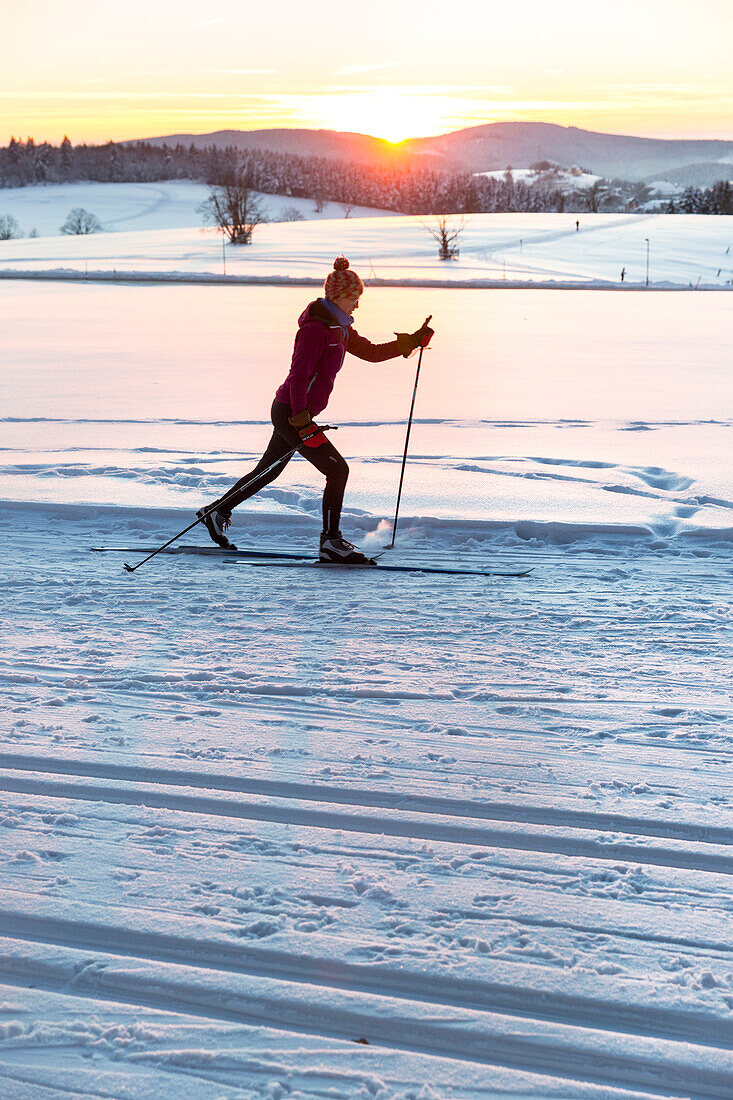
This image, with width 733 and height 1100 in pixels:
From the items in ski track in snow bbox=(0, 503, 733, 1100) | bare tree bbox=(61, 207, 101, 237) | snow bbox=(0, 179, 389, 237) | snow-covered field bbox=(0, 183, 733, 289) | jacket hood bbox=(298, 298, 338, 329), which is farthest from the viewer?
snow bbox=(0, 179, 389, 237)

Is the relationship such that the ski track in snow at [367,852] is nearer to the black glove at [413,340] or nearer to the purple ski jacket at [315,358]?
the purple ski jacket at [315,358]

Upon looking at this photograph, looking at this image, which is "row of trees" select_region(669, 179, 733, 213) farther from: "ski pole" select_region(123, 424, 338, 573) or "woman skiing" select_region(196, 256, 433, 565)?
"ski pole" select_region(123, 424, 338, 573)

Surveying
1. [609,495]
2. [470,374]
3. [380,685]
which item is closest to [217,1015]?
[380,685]

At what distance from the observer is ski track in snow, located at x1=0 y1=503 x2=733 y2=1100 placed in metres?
2.17

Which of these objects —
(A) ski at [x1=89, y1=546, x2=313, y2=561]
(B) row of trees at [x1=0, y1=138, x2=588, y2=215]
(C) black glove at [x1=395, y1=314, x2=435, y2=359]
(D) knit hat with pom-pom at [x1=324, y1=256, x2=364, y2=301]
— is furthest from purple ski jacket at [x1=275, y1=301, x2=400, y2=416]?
(B) row of trees at [x1=0, y1=138, x2=588, y2=215]

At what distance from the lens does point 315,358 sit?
5.24 m

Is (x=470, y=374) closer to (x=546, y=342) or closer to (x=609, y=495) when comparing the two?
(x=546, y=342)

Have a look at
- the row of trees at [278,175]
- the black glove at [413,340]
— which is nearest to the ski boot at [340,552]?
the black glove at [413,340]

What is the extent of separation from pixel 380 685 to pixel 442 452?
14.7 feet

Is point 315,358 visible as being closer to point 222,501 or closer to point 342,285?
point 342,285

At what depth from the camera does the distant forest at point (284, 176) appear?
103625mm

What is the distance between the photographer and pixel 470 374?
12.7 metres

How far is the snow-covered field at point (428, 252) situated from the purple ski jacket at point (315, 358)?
23.3 m

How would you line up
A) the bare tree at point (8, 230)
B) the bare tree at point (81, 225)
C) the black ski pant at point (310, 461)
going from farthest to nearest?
the bare tree at point (81, 225), the bare tree at point (8, 230), the black ski pant at point (310, 461)
